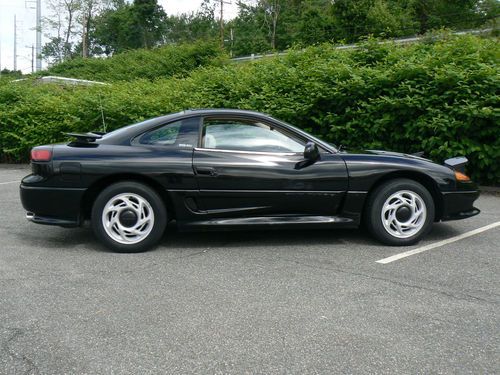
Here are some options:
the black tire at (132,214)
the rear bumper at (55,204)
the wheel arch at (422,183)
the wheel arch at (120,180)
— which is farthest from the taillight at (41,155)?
the wheel arch at (422,183)

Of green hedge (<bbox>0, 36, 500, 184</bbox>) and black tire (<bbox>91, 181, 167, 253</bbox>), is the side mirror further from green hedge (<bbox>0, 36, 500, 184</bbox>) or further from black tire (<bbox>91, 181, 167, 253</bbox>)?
green hedge (<bbox>0, 36, 500, 184</bbox>)

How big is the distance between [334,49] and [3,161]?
373 inches

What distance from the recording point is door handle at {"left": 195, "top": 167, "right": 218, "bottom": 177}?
4.73 metres

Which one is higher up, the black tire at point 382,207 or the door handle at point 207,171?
the door handle at point 207,171

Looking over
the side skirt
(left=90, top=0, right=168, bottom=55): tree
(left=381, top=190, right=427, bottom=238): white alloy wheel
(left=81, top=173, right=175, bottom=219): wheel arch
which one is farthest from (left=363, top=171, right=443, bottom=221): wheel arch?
(left=90, top=0, right=168, bottom=55): tree

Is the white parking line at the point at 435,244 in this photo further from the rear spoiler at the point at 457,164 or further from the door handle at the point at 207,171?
the door handle at the point at 207,171

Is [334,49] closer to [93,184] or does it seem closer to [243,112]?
[243,112]

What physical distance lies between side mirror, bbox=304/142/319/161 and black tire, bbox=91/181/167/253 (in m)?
1.45

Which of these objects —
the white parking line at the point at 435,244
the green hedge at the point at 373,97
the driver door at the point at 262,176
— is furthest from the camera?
the green hedge at the point at 373,97

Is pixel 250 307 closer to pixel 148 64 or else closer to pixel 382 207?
pixel 382 207

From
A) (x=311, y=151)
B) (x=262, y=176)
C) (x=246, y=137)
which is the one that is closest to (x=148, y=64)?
(x=246, y=137)

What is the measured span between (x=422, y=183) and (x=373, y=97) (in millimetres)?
3729

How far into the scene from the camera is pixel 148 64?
26.4 meters

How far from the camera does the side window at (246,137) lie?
16.0 feet
